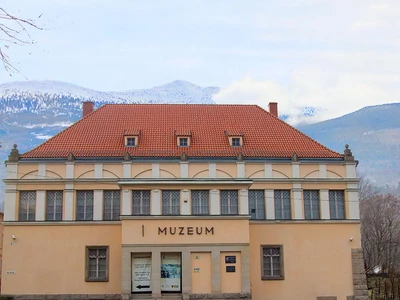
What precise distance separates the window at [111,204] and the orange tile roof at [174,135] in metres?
2.38

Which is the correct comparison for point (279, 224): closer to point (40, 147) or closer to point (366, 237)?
point (40, 147)

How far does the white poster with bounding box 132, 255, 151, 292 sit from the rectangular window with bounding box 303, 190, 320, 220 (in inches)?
405

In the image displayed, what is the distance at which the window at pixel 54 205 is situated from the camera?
3597 cm

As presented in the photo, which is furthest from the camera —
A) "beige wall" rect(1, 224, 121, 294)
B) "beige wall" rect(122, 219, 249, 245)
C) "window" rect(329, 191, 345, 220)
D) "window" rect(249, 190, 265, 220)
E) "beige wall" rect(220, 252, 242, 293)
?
"window" rect(329, 191, 345, 220)

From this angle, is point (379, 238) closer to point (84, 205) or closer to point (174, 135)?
point (174, 135)

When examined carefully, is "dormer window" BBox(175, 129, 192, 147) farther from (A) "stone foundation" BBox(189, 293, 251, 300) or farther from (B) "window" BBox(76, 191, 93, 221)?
(A) "stone foundation" BBox(189, 293, 251, 300)

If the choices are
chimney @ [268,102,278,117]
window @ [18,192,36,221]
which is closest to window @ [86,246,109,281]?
window @ [18,192,36,221]

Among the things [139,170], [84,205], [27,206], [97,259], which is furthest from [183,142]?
[27,206]

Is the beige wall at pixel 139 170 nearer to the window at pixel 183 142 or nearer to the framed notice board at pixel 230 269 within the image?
the window at pixel 183 142

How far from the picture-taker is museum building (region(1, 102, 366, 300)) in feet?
109

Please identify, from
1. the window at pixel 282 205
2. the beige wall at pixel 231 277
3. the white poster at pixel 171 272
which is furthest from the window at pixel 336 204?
the white poster at pixel 171 272

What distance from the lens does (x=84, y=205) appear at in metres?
36.2

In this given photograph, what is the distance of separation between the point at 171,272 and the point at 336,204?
36.9ft

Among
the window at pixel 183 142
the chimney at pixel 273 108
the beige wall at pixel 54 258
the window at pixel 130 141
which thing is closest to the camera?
the beige wall at pixel 54 258
